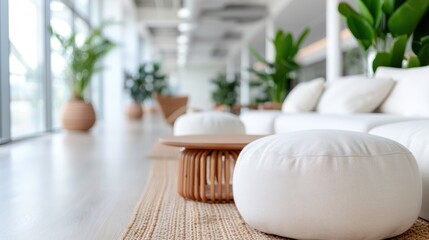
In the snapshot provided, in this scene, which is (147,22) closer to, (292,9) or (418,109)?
(292,9)

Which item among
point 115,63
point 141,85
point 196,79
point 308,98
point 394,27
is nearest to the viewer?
point 394,27

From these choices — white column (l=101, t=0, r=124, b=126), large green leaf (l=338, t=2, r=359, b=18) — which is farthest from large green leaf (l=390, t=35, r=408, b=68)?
white column (l=101, t=0, r=124, b=126)

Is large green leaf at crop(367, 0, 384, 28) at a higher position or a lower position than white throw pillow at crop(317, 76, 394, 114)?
higher

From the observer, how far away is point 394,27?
4.40 metres

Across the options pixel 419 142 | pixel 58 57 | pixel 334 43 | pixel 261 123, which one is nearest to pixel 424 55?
pixel 261 123

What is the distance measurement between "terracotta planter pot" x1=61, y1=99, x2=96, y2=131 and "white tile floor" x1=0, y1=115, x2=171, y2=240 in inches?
91.4

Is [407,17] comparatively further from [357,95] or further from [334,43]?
[334,43]

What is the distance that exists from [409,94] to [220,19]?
10.7m

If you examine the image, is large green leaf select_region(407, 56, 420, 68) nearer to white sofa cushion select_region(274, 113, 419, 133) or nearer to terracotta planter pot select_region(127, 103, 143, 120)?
white sofa cushion select_region(274, 113, 419, 133)

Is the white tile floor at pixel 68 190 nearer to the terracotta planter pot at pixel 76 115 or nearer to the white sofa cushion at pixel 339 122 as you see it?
the white sofa cushion at pixel 339 122

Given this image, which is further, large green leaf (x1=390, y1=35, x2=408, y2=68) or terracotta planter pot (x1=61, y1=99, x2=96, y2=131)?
terracotta planter pot (x1=61, y1=99, x2=96, y2=131)

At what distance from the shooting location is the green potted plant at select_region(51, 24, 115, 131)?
7785 mm

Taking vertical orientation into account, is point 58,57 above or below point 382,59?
above

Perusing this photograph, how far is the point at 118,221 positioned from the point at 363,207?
1.02 metres
